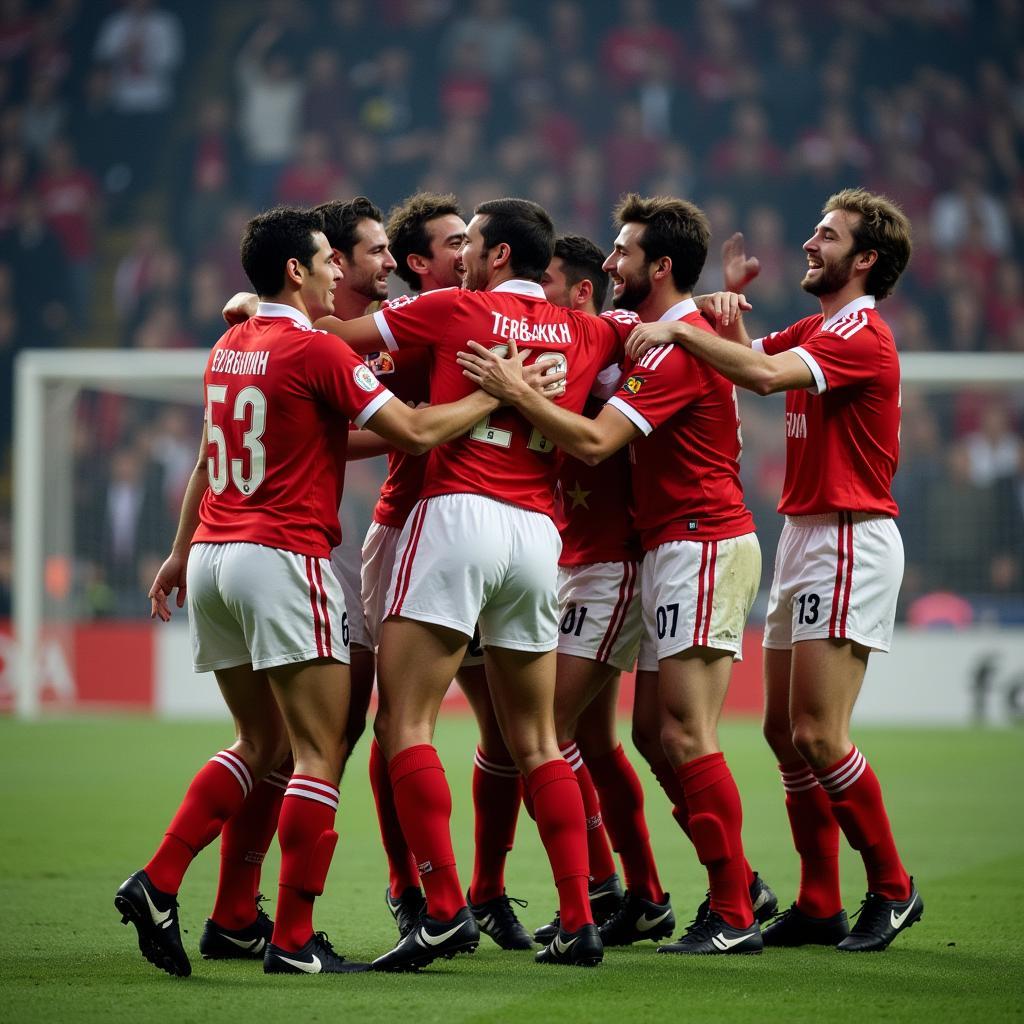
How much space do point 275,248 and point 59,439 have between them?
1118cm

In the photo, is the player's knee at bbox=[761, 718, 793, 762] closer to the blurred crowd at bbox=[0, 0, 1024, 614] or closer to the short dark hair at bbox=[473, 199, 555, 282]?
the short dark hair at bbox=[473, 199, 555, 282]

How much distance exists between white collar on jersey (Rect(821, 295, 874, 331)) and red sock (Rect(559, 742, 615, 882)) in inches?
63.5

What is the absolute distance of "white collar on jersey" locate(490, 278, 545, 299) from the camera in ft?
15.3

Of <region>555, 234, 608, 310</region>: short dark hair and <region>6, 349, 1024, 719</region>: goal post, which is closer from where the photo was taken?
<region>555, 234, 608, 310</region>: short dark hair

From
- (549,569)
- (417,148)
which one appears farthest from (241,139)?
(549,569)

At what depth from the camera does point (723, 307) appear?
16.5 feet

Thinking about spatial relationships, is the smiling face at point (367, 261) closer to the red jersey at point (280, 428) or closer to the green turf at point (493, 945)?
the red jersey at point (280, 428)

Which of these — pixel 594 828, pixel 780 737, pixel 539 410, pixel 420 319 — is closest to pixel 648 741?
pixel 594 828

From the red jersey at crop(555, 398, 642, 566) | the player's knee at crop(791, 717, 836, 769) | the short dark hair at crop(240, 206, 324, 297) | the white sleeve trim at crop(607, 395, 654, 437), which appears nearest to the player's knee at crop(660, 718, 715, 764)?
the player's knee at crop(791, 717, 836, 769)

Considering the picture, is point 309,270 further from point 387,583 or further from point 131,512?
point 131,512

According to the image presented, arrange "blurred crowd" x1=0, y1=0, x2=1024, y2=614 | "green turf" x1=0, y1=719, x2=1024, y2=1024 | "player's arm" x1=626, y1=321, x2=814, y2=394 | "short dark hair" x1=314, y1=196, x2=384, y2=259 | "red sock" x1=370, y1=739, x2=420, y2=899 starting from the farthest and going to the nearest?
"blurred crowd" x1=0, y1=0, x2=1024, y2=614
"short dark hair" x1=314, y1=196, x2=384, y2=259
"red sock" x1=370, y1=739, x2=420, y2=899
"player's arm" x1=626, y1=321, x2=814, y2=394
"green turf" x1=0, y1=719, x2=1024, y2=1024

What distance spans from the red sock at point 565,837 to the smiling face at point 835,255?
1.88 metres

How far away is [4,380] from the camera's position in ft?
62.0

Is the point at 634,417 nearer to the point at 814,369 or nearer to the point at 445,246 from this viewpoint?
the point at 814,369
